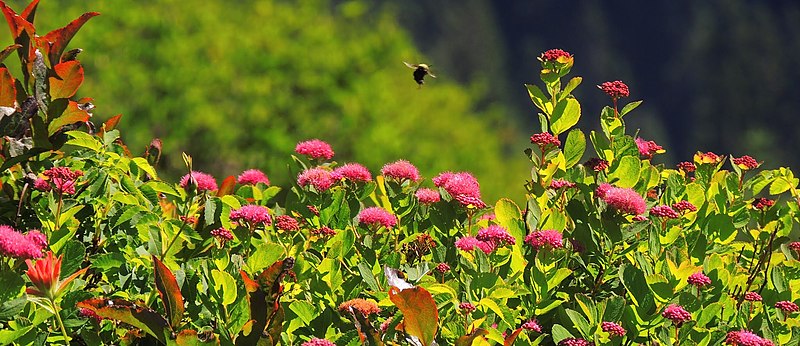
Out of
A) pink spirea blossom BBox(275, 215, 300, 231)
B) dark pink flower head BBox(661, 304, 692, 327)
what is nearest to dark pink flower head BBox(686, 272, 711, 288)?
dark pink flower head BBox(661, 304, 692, 327)

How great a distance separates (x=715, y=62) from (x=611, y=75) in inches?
1251

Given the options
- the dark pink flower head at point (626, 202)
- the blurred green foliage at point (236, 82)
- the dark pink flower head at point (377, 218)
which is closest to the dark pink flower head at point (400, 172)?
the dark pink flower head at point (377, 218)

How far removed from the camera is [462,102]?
33188 mm

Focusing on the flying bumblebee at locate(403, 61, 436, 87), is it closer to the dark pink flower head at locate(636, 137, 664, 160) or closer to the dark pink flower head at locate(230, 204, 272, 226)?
the dark pink flower head at locate(636, 137, 664, 160)

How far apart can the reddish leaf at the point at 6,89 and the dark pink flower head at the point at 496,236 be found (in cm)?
100

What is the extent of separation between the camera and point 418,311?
4.99ft

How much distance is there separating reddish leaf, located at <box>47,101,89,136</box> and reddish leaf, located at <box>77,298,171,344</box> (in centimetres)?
61

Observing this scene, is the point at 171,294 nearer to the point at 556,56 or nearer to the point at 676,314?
the point at 676,314

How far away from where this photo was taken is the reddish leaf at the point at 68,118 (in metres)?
2.06

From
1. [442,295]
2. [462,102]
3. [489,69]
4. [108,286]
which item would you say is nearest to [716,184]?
[442,295]

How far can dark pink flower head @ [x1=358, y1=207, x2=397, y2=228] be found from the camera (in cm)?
198

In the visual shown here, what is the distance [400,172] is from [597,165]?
440mm

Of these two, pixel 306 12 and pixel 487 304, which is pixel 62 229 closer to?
pixel 487 304

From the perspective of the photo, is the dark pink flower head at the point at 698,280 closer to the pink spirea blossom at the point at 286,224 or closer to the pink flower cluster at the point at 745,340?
the pink flower cluster at the point at 745,340
